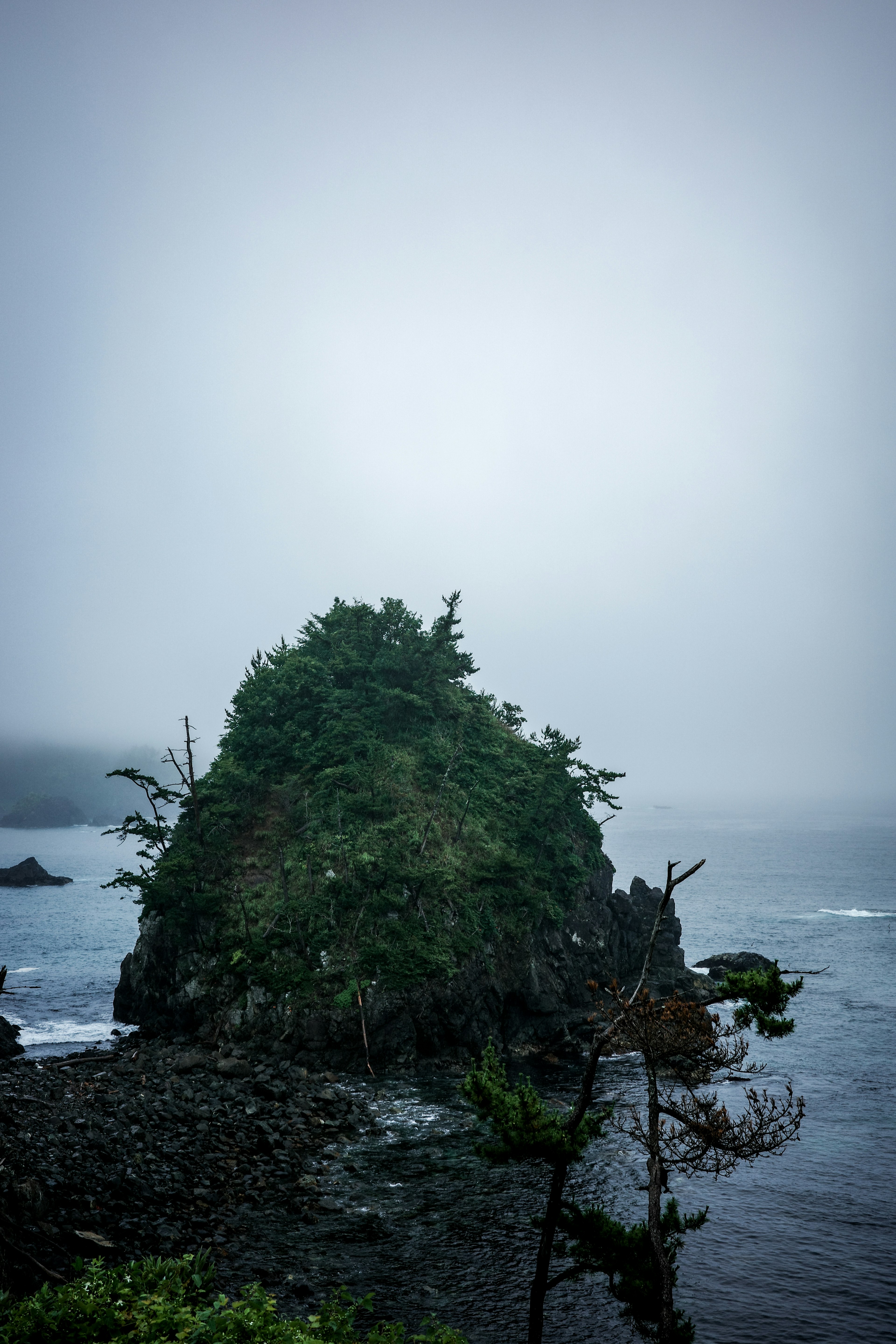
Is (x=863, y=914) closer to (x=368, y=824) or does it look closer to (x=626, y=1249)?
(x=368, y=824)

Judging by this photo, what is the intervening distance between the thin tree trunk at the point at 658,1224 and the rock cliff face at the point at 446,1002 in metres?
28.3

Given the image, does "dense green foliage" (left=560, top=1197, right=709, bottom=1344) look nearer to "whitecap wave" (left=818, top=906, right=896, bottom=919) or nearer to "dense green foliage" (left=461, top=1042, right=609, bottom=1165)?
"dense green foliage" (left=461, top=1042, right=609, bottom=1165)

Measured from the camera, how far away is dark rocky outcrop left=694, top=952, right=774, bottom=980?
67188 millimetres

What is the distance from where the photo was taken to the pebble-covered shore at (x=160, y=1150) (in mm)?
21297

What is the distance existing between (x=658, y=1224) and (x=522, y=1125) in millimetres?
3323

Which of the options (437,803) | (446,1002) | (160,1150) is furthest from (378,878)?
(160,1150)

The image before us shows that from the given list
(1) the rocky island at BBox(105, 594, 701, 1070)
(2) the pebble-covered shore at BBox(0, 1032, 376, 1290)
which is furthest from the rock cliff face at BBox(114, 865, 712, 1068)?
(2) the pebble-covered shore at BBox(0, 1032, 376, 1290)

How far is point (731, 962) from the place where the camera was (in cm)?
6994

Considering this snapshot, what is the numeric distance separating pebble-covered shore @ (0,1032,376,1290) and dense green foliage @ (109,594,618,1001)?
7.18 m

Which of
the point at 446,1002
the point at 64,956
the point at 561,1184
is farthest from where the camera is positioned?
the point at 64,956

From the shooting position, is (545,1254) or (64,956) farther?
(64,956)

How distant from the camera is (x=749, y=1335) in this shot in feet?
70.7

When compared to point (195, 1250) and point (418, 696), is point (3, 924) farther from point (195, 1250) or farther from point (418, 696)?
point (195, 1250)

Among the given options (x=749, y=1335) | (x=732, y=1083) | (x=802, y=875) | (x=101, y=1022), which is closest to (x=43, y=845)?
(x=101, y=1022)
